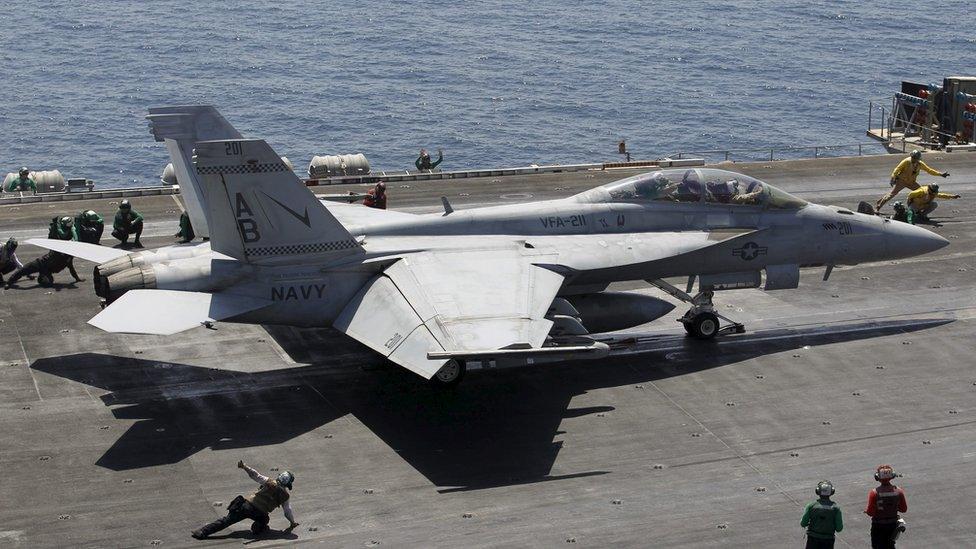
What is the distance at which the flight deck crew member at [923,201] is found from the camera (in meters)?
37.9

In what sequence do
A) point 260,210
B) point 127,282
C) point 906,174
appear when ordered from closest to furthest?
point 127,282, point 260,210, point 906,174

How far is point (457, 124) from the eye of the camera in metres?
81.1

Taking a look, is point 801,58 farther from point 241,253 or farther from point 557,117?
point 241,253

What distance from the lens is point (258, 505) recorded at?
18.7 meters

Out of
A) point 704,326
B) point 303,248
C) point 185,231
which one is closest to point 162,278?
point 303,248

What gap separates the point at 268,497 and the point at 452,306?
600 centimetres

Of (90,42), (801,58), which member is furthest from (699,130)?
(90,42)

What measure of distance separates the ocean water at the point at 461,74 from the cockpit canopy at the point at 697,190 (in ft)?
136

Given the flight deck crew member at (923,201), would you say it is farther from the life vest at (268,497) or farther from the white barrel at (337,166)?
the life vest at (268,497)

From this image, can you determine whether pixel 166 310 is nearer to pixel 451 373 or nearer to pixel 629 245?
pixel 451 373

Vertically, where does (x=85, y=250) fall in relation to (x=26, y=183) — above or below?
above

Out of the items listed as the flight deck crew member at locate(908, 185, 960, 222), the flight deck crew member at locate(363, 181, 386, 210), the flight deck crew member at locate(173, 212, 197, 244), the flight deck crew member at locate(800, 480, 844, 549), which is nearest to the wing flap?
the flight deck crew member at locate(800, 480, 844, 549)

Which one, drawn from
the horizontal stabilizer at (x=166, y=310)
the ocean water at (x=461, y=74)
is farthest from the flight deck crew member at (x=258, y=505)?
the ocean water at (x=461, y=74)

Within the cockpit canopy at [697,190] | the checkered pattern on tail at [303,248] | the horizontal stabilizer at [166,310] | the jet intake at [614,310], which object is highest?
the cockpit canopy at [697,190]
